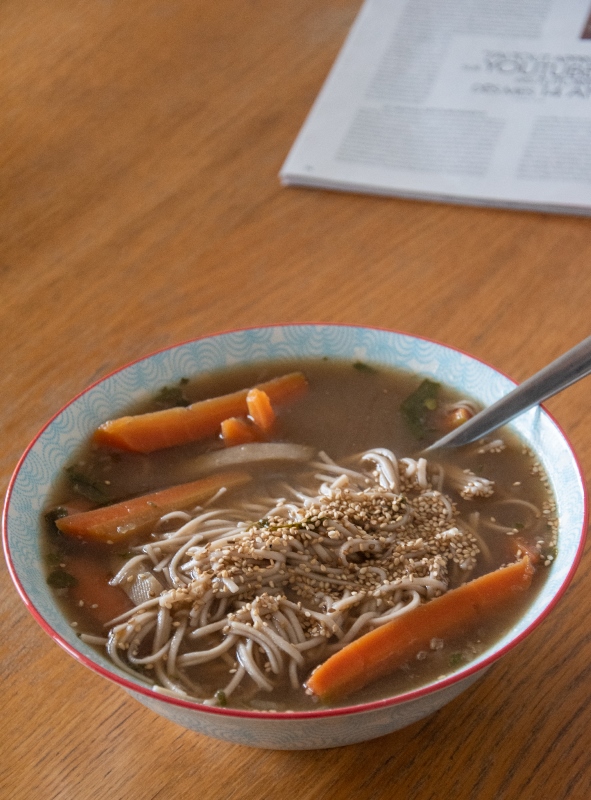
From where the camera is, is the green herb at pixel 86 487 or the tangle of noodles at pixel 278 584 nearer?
the tangle of noodles at pixel 278 584

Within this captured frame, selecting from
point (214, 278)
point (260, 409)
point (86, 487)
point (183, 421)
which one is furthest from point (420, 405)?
point (214, 278)

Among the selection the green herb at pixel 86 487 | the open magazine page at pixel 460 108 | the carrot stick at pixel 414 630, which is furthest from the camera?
the open magazine page at pixel 460 108

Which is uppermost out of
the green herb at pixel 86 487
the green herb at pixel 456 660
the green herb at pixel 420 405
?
the green herb at pixel 86 487

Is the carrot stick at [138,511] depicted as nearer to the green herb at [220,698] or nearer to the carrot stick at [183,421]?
the carrot stick at [183,421]

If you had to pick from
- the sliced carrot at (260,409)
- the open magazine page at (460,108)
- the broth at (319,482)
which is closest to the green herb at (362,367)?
the broth at (319,482)

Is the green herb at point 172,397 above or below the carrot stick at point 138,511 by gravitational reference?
above

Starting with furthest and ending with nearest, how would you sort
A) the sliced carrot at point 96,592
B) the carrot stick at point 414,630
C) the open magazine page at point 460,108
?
the open magazine page at point 460,108 → the sliced carrot at point 96,592 → the carrot stick at point 414,630

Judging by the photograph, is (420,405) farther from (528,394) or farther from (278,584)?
(278,584)
